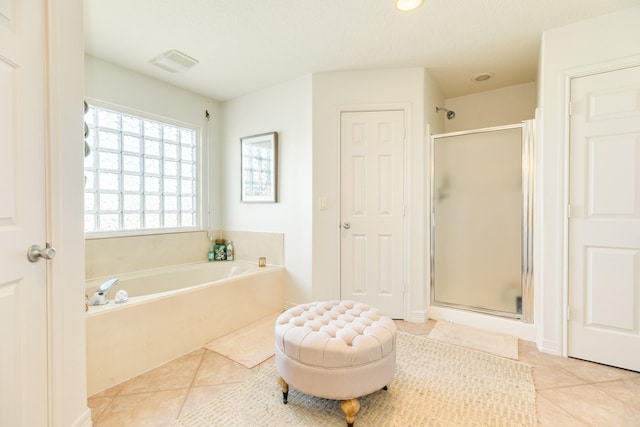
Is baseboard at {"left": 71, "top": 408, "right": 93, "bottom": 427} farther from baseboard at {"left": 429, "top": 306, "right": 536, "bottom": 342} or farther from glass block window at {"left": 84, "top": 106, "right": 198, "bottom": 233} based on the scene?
baseboard at {"left": 429, "top": 306, "right": 536, "bottom": 342}

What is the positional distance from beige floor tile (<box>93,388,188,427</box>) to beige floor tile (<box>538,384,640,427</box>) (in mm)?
2024

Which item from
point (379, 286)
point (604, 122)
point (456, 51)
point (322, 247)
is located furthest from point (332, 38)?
point (379, 286)

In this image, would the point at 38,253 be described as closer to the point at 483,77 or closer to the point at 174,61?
the point at 174,61

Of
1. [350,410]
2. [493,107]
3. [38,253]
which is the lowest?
[350,410]

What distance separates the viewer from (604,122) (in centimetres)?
188

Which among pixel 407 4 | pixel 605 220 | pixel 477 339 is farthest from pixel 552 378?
pixel 407 4

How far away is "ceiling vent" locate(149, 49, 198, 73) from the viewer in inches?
93.2

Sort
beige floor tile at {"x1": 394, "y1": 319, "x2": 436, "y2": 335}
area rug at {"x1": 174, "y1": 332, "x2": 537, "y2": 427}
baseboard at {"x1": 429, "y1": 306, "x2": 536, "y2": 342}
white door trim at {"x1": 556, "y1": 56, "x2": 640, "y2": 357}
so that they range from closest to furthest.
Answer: area rug at {"x1": 174, "y1": 332, "x2": 537, "y2": 427}, white door trim at {"x1": 556, "y1": 56, "x2": 640, "y2": 357}, baseboard at {"x1": 429, "y1": 306, "x2": 536, "y2": 342}, beige floor tile at {"x1": 394, "y1": 319, "x2": 436, "y2": 335}

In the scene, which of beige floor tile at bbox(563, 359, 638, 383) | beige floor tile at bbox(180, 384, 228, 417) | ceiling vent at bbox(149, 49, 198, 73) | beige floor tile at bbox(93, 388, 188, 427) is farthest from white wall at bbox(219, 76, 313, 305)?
beige floor tile at bbox(563, 359, 638, 383)

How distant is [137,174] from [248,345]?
196 centimetres

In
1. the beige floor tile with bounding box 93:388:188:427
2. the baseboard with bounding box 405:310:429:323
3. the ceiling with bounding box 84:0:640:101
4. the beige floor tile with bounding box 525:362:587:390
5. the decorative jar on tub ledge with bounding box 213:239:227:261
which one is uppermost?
the ceiling with bounding box 84:0:640:101

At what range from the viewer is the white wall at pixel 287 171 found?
2801 millimetres

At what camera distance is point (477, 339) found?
226cm

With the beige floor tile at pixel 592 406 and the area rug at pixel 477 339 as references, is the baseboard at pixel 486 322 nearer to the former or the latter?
the area rug at pixel 477 339
